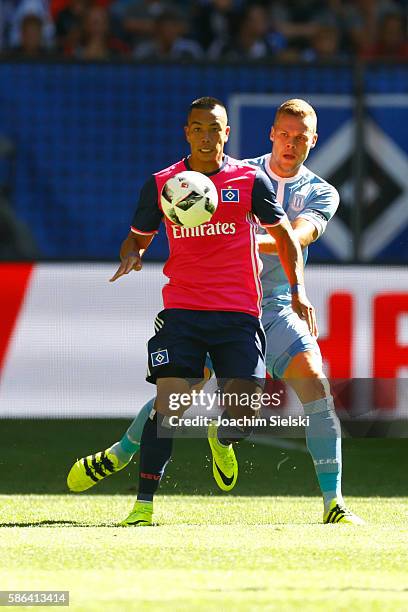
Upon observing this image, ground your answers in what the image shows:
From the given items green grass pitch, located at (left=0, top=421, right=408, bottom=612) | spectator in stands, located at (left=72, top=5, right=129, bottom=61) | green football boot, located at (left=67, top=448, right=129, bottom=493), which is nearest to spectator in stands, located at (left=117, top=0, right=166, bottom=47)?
spectator in stands, located at (left=72, top=5, right=129, bottom=61)

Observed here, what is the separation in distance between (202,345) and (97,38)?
6.84 metres

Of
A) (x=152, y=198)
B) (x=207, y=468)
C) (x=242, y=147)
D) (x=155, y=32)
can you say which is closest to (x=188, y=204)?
(x=152, y=198)

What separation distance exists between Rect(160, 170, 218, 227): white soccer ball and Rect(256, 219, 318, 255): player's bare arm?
444 mm

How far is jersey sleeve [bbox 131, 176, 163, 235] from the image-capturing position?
647 cm

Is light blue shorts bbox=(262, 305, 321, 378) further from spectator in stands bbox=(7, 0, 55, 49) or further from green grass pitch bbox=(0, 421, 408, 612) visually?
spectator in stands bbox=(7, 0, 55, 49)

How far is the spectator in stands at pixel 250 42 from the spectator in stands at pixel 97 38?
3.09 feet

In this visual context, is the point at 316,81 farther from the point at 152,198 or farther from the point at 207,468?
the point at 152,198

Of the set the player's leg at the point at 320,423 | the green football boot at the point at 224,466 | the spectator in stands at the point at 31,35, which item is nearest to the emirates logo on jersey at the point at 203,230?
the player's leg at the point at 320,423

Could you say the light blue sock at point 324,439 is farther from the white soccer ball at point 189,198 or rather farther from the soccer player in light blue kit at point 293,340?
the white soccer ball at point 189,198

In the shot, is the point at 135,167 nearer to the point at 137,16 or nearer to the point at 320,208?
the point at 137,16

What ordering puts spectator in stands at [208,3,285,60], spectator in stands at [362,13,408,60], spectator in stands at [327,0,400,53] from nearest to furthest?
spectator in stands at [362,13,408,60], spectator in stands at [208,3,285,60], spectator in stands at [327,0,400,53]

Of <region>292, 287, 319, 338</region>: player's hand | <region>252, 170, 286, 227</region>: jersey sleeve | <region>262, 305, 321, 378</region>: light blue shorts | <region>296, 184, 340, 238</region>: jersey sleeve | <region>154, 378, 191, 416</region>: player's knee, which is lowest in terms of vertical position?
<region>154, 378, 191, 416</region>: player's knee

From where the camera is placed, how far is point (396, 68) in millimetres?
11227

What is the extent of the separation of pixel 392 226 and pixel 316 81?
1.33 meters
